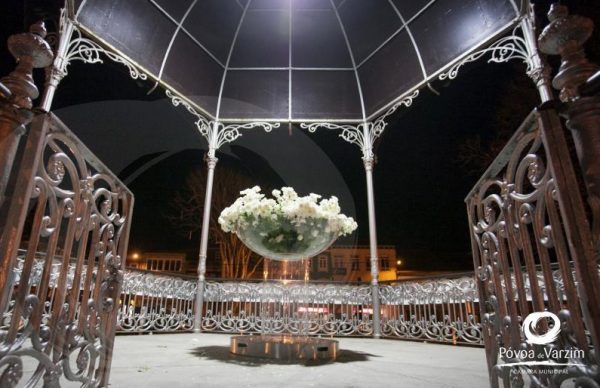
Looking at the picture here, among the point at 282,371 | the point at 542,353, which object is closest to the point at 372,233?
the point at 282,371

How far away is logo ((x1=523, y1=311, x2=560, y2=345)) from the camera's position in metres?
1.22

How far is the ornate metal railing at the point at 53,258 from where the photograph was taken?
3.76ft

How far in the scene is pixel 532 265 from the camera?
1473 mm

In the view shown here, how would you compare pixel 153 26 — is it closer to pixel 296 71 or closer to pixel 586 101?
pixel 296 71

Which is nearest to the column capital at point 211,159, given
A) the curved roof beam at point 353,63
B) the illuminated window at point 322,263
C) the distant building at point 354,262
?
the curved roof beam at point 353,63

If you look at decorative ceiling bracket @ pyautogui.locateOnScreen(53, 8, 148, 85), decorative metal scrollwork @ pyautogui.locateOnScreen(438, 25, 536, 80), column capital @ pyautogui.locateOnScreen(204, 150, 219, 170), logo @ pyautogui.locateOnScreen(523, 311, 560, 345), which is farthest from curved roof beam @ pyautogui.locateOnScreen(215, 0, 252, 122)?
logo @ pyautogui.locateOnScreen(523, 311, 560, 345)

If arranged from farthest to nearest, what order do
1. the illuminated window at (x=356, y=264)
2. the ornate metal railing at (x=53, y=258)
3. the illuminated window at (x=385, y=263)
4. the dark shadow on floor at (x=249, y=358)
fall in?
the illuminated window at (x=385, y=263) → the illuminated window at (x=356, y=264) → the dark shadow on floor at (x=249, y=358) → the ornate metal railing at (x=53, y=258)

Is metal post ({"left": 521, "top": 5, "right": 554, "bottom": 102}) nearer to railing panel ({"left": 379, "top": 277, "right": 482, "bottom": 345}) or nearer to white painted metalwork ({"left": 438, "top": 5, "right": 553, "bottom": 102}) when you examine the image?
white painted metalwork ({"left": 438, "top": 5, "right": 553, "bottom": 102})

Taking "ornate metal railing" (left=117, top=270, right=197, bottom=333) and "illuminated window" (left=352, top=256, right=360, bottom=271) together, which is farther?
"illuminated window" (left=352, top=256, right=360, bottom=271)

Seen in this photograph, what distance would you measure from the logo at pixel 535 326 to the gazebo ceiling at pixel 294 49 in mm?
4954

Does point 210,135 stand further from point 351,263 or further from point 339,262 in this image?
point 339,262

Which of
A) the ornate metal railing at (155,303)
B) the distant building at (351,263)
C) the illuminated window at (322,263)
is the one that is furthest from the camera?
the distant building at (351,263)

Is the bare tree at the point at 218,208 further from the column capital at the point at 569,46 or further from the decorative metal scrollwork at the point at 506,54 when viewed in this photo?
the column capital at the point at 569,46

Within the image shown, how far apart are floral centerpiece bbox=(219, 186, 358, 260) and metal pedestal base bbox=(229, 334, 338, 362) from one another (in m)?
0.79
